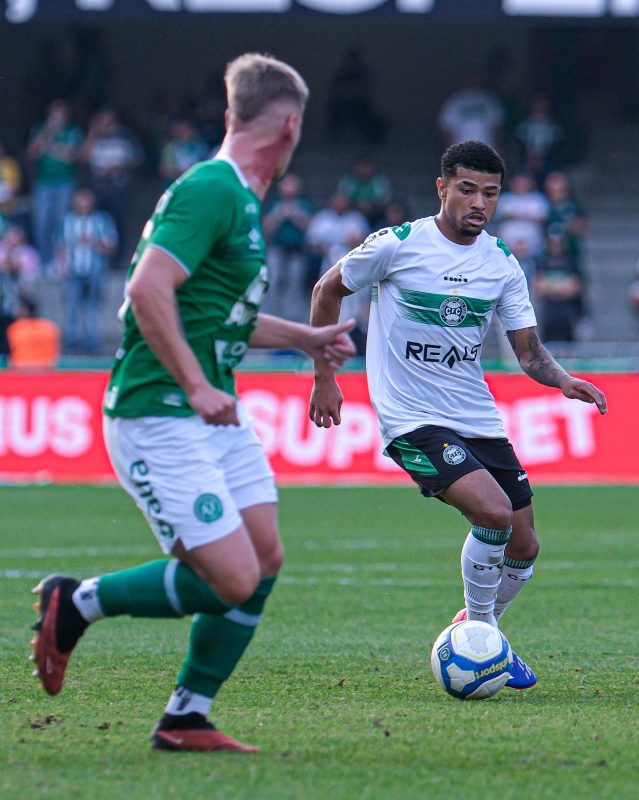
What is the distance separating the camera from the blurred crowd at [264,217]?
20.6 meters

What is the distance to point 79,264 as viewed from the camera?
21109 millimetres

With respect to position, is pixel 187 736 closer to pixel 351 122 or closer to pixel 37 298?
pixel 37 298

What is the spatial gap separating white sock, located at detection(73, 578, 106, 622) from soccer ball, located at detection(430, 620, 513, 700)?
1.87 meters

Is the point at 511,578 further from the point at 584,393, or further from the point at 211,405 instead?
the point at 211,405

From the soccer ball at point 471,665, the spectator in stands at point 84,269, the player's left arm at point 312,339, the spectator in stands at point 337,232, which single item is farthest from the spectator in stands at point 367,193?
the player's left arm at point 312,339

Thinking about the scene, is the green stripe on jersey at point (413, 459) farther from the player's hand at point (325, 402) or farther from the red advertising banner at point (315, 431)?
the red advertising banner at point (315, 431)

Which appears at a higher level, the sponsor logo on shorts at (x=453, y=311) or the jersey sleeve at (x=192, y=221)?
the jersey sleeve at (x=192, y=221)

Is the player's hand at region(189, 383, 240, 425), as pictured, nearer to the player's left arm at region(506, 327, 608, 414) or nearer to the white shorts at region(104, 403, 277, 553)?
the white shorts at region(104, 403, 277, 553)

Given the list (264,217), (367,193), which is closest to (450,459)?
(264,217)

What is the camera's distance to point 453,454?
678 centimetres

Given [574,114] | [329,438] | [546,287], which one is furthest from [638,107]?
[329,438]

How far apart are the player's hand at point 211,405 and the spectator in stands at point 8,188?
17.4 meters

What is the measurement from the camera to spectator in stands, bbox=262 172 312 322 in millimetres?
21703

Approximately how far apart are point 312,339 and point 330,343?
2.3 inches
